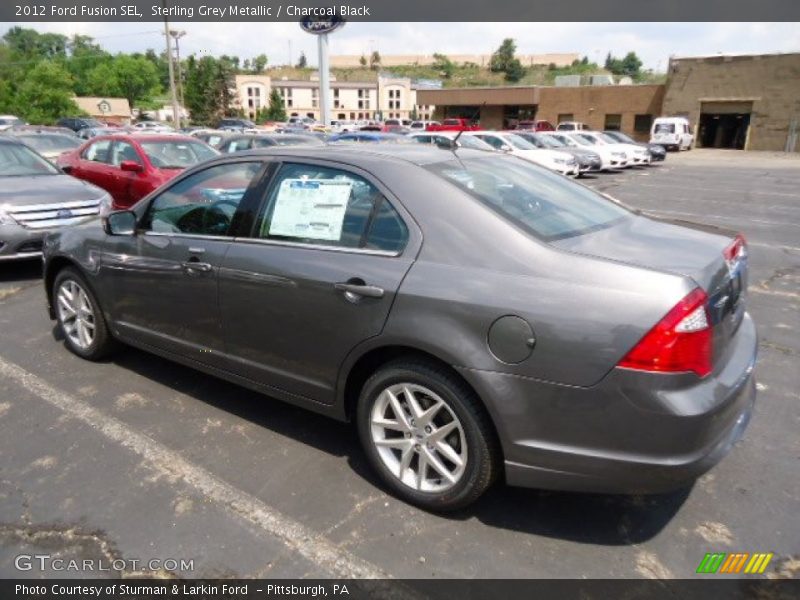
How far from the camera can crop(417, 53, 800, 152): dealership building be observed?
39.0 meters

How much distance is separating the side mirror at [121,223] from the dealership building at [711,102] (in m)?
32.7

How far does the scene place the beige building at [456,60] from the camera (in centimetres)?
16612

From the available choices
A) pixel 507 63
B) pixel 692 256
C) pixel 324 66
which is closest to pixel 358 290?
pixel 692 256

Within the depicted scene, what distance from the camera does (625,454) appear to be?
2215mm

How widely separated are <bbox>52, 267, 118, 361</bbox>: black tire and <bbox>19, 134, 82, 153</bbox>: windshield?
34.9ft

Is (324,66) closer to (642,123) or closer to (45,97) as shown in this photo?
(642,123)

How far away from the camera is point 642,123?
47031mm

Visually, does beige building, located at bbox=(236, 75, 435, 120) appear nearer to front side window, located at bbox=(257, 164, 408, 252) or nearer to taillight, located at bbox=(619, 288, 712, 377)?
front side window, located at bbox=(257, 164, 408, 252)

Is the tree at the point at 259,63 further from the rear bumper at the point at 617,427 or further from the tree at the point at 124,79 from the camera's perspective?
the rear bumper at the point at 617,427

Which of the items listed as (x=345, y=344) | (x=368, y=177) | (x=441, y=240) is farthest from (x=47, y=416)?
(x=441, y=240)

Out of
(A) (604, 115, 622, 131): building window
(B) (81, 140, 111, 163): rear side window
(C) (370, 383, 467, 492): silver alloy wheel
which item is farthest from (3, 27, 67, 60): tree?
(C) (370, 383, 467, 492): silver alloy wheel

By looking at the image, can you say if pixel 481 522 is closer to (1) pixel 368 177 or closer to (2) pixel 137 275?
(1) pixel 368 177

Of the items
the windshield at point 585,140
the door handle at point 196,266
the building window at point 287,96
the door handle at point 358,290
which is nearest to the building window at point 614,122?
the windshield at point 585,140

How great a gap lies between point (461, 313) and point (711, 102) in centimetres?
4720
